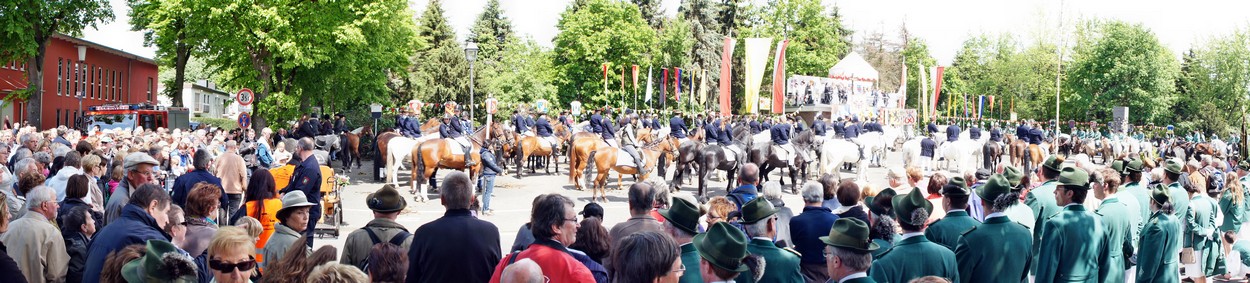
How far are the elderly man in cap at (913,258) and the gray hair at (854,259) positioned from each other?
0.72 meters

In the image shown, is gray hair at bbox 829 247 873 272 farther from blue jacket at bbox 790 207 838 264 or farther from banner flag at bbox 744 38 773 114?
banner flag at bbox 744 38 773 114

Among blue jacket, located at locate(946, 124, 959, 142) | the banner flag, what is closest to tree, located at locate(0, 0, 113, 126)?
the banner flag

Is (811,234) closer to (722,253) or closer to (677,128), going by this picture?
(722,253)

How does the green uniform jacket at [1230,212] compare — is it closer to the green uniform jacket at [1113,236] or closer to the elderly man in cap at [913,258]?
the green uniform jacket at [1113,236]

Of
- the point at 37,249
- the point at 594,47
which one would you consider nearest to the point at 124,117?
the point at 37,249

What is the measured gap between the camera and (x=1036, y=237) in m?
8.03

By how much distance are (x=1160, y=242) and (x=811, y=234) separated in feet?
11.5

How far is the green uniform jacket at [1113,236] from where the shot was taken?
7.37 metres

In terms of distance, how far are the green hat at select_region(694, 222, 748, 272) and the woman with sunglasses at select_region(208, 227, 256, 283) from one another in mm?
2181

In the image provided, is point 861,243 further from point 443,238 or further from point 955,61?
point 955,61

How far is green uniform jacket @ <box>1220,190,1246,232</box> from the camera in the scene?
11156 mm

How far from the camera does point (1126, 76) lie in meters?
59.2

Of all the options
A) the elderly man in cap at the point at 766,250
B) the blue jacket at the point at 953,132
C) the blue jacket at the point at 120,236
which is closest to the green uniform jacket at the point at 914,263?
the elderly man in cap at the point at 766,250

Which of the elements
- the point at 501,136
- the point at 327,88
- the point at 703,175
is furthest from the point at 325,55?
the point at 703,175
